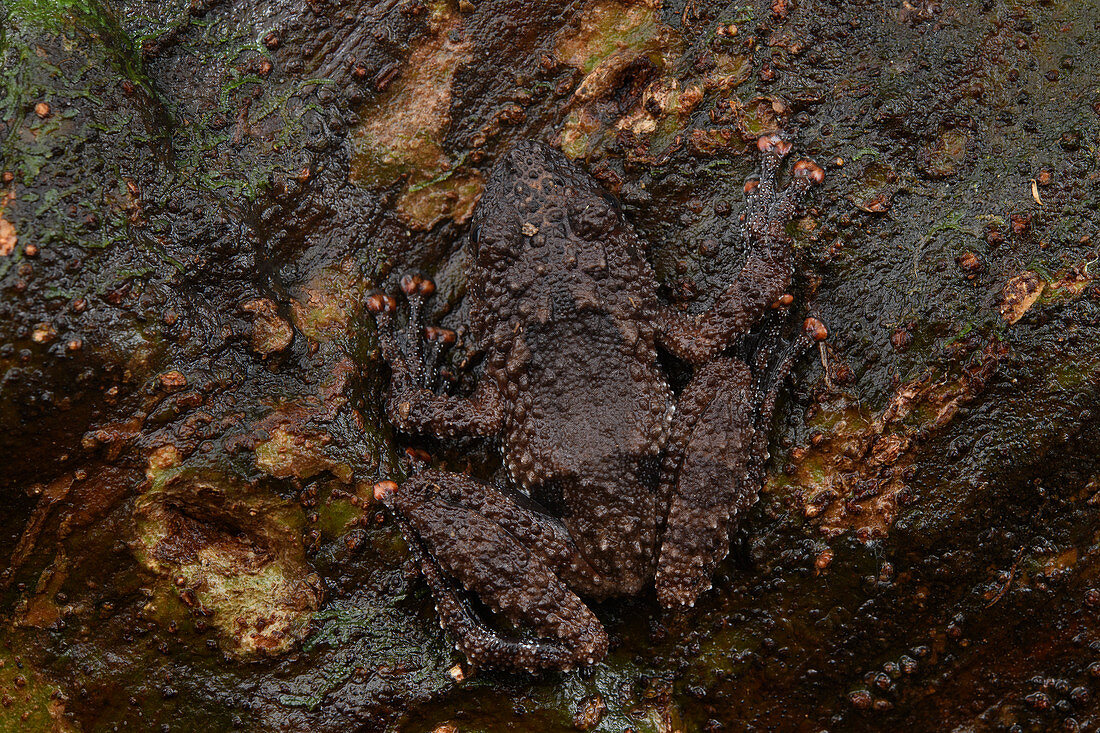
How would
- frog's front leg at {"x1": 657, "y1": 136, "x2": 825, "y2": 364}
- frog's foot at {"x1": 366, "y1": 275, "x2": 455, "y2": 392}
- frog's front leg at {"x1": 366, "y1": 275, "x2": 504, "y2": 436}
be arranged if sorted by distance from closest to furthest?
frog's front leg at {"x1": 657, "y1": 136, "x2": 825, "y2": 364}, frog's front leg at {"x1": 366, "y1": 275, "x2": 504, "y2": 436}, frog's foot at {"x1": 366, "y1": 275, "x2": 455, "y2": 392}

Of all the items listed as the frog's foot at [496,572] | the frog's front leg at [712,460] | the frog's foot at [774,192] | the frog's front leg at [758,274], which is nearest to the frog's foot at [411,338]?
the frog's foot at [496,572]

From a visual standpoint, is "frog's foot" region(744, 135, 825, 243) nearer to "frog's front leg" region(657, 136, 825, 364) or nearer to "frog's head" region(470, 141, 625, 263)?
"frog's front leg" region(657, 136, 825, 364)

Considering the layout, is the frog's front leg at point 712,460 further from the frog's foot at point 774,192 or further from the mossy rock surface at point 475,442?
the frog's foot at point 774,192

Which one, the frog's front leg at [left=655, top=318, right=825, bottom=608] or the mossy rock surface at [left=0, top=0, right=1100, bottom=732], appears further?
the frog's front leg at [left=655, top=318, right=825, bottom=608]

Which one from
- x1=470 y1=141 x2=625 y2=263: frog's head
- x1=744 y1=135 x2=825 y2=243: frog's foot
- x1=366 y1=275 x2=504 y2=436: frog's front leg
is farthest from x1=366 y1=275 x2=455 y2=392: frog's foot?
x1=744 y1=135 x2=825 y2=243: frog's foot

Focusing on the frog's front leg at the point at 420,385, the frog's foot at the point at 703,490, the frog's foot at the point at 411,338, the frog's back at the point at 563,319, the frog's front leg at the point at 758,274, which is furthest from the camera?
the frog's foot at the point at 411,338

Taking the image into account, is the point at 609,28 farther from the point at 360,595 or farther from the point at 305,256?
the point at 360,595

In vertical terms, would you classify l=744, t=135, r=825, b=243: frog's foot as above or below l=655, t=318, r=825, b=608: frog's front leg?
above
